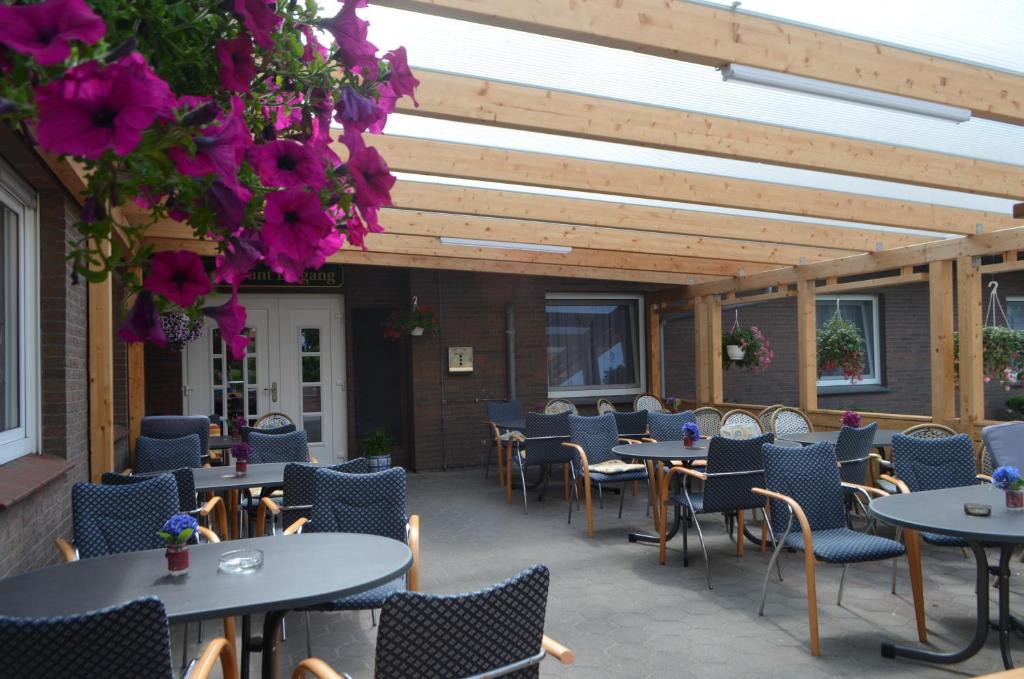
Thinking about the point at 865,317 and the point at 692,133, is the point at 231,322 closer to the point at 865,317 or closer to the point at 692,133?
the point at 692,133

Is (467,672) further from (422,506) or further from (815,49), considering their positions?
(422,506)

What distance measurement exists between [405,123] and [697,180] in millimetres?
2384

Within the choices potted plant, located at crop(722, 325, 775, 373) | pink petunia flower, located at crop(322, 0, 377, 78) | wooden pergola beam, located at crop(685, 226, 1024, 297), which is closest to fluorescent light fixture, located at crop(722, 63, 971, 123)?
wooden pergola beam, located at crop(685, 226, 1024, 297)

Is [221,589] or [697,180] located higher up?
[697,180]

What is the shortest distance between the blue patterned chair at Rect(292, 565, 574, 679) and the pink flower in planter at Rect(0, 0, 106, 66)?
4.87ft

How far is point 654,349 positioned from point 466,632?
10308 mm

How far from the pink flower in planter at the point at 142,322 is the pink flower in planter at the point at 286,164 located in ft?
0.64

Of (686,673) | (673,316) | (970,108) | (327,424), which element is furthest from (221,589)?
(673,316)

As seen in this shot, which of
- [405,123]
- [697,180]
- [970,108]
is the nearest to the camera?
[970,108]

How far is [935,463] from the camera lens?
16.0 ft

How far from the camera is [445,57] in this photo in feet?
13.9

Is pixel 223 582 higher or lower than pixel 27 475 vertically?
lower

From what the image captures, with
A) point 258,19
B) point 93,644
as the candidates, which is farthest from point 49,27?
point 93,644

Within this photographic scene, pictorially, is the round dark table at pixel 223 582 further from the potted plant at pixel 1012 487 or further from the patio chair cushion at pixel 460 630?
the potted plant at pixel 1012 487
